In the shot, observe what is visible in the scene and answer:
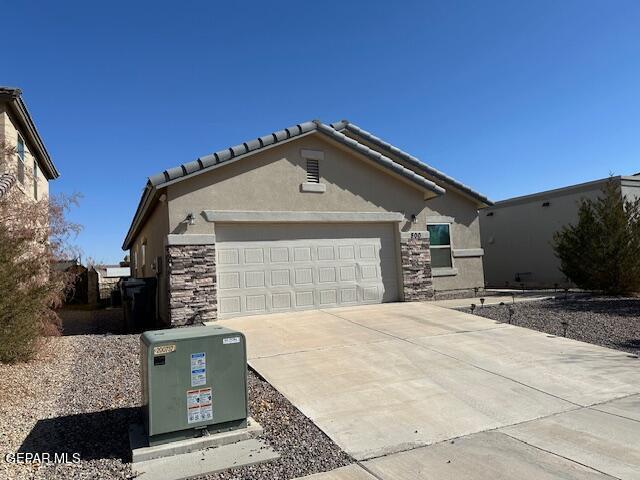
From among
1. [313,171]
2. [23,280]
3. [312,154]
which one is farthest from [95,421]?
[312,154]

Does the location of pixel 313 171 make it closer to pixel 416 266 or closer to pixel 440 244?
pixel 416 266

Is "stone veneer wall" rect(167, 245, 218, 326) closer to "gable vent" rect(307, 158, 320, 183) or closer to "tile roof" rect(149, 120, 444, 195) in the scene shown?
"tile roof" rect(149, 120, 444, 195)

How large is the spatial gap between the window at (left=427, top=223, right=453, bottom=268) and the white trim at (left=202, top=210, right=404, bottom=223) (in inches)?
127

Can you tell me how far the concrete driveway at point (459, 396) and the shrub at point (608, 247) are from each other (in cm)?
760

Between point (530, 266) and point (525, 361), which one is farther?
point (530, 266)

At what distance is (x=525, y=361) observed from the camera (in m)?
7.28

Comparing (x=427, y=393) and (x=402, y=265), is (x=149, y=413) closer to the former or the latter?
(x=427, y=393)

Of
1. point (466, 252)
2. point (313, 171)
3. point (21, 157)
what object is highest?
point (21, 157)

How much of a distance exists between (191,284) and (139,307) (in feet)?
5.79

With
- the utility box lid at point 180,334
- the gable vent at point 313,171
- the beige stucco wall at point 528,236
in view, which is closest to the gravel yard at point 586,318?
the gable vent at point 313,171

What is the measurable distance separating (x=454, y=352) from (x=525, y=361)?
1095 millimetres

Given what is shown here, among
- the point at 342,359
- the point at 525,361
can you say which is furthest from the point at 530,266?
the point at 342,359

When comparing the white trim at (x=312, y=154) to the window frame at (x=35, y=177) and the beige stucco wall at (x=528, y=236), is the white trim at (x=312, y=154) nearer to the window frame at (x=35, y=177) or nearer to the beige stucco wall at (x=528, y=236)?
the window frame at (x=35, y=177)

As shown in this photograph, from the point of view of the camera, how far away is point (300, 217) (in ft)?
39.3
